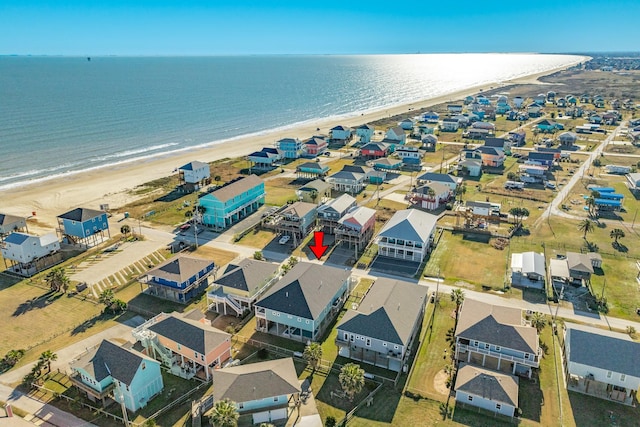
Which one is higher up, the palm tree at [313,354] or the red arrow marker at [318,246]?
the palm tree at [313,354]

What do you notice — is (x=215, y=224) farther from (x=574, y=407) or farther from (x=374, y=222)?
(x=574, y=407)

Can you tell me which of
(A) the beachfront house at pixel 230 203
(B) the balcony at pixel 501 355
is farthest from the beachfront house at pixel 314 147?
(B) the balcony at pixel 501 355

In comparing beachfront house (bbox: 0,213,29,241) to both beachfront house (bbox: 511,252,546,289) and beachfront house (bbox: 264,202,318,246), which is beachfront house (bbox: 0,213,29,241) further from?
beachfront house (bbox: 511,252,546,289)

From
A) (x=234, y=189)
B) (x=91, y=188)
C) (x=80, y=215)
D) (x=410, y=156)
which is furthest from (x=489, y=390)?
(x=91, y=188)

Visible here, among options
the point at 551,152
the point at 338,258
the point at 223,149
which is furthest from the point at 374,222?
the point at 223,149

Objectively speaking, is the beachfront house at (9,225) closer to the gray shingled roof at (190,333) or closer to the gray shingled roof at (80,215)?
the gray shingled roof at (80,215)

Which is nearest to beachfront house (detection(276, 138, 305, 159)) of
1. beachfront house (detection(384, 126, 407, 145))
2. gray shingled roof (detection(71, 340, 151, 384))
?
beachfront house (detection(384, 126, 407, 145))
